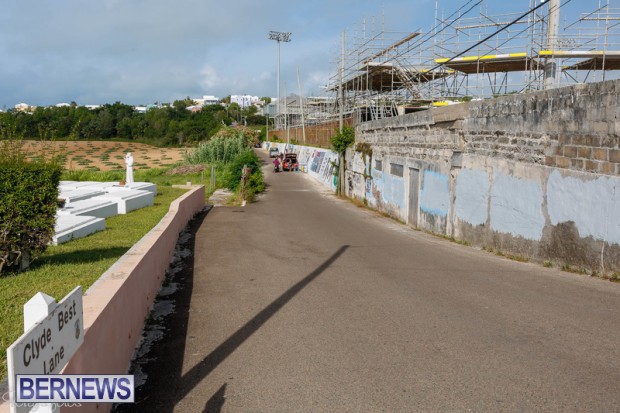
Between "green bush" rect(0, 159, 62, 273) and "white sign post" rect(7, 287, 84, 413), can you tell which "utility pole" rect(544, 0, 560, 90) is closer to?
"green bush" rect(0, 159, 62, 273)

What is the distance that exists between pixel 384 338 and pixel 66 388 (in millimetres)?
4389

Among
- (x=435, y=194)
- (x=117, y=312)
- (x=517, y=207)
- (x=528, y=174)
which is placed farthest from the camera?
(x=435, y=194)

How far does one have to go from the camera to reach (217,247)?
518 inches

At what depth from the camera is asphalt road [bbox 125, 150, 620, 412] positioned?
4.86m

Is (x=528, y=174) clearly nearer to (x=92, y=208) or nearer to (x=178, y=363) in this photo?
(x=178, y=363)

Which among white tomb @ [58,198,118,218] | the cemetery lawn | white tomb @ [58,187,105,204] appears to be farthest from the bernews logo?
white tomb @ [58,187,105,204]

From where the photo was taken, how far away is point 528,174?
1166 centimetres

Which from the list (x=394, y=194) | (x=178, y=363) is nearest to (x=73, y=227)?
(x=178, y=363)

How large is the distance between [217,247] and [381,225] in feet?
24.7

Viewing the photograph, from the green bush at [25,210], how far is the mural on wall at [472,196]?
9484mm

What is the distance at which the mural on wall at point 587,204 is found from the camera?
9.17m

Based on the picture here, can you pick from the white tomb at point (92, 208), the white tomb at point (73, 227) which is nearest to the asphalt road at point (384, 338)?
the white tomb at point (73, 227)

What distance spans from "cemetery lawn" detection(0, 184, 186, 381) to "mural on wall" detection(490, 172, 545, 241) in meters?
8.25

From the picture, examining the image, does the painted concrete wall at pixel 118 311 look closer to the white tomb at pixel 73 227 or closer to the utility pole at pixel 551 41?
the white tomb at pixel 73 227
